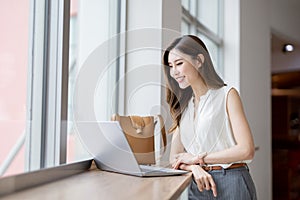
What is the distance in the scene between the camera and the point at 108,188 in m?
1.03

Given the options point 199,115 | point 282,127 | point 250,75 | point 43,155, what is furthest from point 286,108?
point 43,155

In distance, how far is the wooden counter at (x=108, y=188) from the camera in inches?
36.7

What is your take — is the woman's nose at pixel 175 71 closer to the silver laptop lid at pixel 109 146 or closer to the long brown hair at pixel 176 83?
the long brown hair at pixel 176 83

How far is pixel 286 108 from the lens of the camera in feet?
21.4

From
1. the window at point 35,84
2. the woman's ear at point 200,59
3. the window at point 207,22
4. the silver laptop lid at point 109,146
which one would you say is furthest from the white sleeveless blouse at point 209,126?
the window at point 207,22

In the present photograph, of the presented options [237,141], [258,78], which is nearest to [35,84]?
[237,141]

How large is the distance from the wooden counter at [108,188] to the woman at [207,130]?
0.15m

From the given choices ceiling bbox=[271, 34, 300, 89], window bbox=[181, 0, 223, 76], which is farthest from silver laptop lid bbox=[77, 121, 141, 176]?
ceiling bbox=[271, 34, 300, 89]

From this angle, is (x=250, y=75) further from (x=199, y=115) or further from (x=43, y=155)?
(x=43, y=155)

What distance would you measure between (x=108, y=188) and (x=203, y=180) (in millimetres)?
419

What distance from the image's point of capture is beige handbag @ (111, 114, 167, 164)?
135 cm

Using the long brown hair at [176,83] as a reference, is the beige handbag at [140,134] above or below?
below

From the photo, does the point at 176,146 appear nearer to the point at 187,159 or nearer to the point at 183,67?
the point at 187,159

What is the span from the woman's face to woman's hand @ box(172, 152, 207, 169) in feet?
0.93
